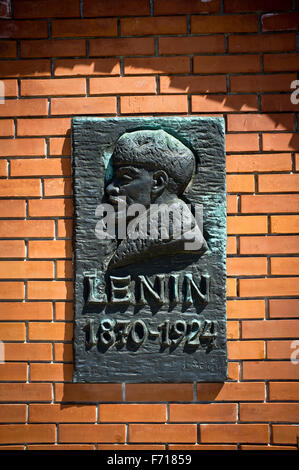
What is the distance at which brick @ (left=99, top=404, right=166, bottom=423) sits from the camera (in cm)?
203

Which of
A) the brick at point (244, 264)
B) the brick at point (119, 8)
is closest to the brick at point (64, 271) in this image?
the brick at point (244, 264)

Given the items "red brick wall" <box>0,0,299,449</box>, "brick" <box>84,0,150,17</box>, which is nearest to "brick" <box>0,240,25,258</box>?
"red brick wall" <box>0,0,299,449</box>

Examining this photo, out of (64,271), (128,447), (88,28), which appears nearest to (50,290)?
(64,271)

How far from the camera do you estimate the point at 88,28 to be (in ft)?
6.88

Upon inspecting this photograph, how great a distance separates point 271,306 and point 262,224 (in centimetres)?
38

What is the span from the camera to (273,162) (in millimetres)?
2078

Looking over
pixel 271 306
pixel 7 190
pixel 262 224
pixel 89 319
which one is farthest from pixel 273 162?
pixel 7 190

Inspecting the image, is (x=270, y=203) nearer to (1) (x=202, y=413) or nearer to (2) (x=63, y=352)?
(1) (x=202, y=413)

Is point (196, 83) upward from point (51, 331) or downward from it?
upward

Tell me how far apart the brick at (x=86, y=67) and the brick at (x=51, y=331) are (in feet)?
3.80

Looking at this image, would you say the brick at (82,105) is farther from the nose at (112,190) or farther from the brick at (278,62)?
the brick at (278,62)

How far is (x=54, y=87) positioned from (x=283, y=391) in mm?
1743
